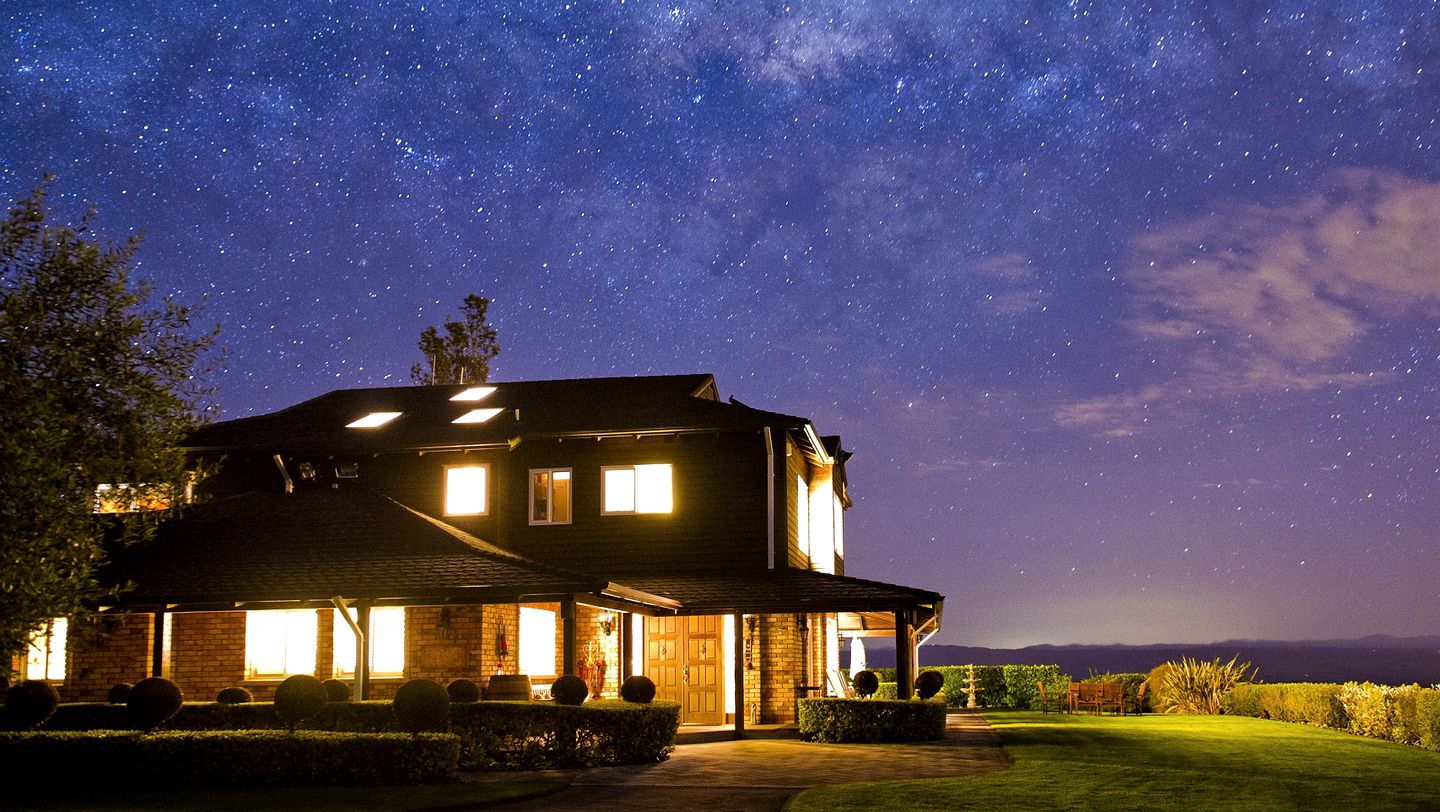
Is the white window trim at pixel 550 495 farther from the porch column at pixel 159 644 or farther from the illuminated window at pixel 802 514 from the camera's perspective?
the porch column at pixel 159 644

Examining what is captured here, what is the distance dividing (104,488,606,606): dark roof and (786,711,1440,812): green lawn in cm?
699

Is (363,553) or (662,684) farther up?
(363,553)

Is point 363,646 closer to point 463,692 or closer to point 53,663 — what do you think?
point 463,692

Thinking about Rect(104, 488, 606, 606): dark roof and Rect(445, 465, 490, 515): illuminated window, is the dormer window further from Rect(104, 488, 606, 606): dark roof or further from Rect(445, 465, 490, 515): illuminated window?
Rect(104, 488, 606, 606): dark roof

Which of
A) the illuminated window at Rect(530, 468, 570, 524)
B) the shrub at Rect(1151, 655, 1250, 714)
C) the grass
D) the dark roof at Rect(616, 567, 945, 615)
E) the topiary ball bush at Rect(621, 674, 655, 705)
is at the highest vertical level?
the illuminated window at Rect(530, 468, 570, 524)

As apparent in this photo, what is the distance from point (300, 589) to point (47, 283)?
5.92 m

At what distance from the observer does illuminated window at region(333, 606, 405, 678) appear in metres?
24.8

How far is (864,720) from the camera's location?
2347 cm

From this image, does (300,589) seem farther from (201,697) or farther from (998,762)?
(998,762)

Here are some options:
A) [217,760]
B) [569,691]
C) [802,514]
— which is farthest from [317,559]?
[802,514]

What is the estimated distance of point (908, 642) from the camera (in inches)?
1007

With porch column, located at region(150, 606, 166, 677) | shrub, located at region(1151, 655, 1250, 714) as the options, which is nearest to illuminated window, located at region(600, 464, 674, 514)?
porch column, located at region(150, 606, 166, 677)

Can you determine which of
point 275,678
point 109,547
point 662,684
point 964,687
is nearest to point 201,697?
point 275,678

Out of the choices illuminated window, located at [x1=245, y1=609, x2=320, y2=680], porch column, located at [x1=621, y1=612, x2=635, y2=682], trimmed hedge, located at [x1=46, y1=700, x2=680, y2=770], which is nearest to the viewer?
trimmed hedge, located at [x1=46, y1=700, x2=680, y2=770]
